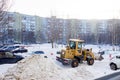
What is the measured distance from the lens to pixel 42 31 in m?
113

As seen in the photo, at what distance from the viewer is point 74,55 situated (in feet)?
84.4

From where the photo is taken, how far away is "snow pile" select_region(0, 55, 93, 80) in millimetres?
15461

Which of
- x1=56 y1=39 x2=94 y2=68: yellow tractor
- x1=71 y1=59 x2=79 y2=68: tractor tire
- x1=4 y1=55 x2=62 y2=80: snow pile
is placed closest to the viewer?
x1=4 y1=55 x2=62 y2=80: snow pile

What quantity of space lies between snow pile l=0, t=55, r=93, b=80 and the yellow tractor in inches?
212

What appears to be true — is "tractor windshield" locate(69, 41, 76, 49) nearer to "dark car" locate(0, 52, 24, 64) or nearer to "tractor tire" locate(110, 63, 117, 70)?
"tractor tire" locate(110, 63, 117, 70)

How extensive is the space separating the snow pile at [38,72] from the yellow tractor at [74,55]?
538 centimetres

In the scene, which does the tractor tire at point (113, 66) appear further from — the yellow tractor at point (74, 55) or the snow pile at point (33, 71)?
the snow pile at point (33, 71)

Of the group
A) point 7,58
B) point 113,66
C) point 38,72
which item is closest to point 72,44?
point 113,66

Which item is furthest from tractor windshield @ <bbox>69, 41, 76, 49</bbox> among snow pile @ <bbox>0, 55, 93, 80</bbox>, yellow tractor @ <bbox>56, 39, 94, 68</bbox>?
snow pile @ <bbox>0, 55, 93, 80</bbox>

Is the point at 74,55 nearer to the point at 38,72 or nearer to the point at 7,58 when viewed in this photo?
Result: the point at 7,58

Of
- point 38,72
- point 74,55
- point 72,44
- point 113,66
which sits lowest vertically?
point 113,66

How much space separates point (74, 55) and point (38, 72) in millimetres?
10091

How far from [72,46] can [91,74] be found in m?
6.67

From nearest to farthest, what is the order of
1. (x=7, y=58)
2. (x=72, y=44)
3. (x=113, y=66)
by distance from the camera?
1. (x=113, y=66)
2. (x=72, y=44)
3. (x=7, y=58)
